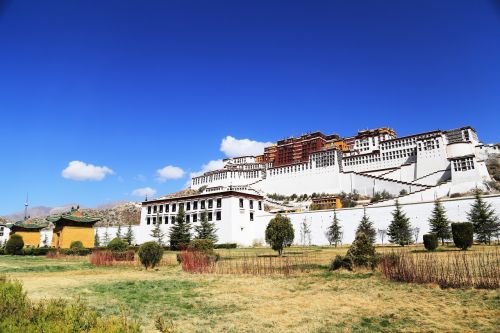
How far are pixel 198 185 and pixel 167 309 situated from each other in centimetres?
10873

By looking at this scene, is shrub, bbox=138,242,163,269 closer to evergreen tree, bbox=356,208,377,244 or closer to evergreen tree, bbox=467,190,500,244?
evergreen tree, bbox=467,190,500,244

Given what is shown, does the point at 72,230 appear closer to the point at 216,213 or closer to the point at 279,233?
the point at 216,213

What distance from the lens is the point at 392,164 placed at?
284 feet

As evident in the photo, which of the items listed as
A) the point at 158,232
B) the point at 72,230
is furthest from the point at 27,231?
the point at 158,232

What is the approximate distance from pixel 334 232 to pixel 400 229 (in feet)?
27.5

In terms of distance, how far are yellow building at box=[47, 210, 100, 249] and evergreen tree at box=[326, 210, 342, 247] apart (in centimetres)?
2847

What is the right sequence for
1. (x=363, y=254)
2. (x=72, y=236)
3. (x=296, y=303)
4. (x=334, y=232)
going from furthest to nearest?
(x=72, y=236)
(x=334, y=232)
(x=363, y=254)
(x=296, y=303)

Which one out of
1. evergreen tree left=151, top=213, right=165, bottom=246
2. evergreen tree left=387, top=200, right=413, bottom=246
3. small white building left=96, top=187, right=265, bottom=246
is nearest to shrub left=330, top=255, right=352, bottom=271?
evergreen tree left=387, top=200, right=413, bottom=246

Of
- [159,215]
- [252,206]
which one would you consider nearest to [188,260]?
[252,206]

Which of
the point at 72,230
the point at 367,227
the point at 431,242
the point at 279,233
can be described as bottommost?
the point at 431,242

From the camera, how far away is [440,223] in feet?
116

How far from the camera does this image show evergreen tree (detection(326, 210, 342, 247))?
4434cm

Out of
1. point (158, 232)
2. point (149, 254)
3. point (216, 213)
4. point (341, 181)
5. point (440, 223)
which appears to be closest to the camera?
point (149, 254)

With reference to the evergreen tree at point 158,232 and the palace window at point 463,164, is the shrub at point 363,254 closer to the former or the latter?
the evergreen tree at point 158,232
